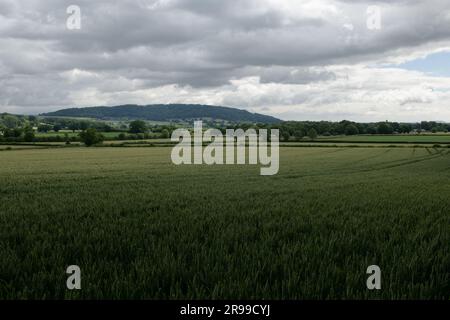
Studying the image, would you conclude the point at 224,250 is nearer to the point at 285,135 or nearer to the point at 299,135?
the point at 285,135

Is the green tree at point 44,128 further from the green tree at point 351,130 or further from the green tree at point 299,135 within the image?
the green tree at point 351,130

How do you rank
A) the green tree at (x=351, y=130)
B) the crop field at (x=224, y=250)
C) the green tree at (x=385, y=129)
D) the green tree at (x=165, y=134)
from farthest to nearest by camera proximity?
the green tree at (x=385, y=129)
the green tree at (x=351, y=130)
the green tree at (x=165, y=134)
the crop field at (x=224, y=250)

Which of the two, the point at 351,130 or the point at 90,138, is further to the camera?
the point at 351,130

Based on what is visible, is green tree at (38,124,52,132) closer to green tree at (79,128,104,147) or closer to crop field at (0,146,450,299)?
green tree at (79,128,104,147)

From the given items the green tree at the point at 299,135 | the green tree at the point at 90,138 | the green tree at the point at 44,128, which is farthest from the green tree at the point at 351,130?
the green tree at the point at 44,128

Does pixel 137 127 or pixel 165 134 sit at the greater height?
pixel 137 127

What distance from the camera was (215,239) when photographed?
775 cm

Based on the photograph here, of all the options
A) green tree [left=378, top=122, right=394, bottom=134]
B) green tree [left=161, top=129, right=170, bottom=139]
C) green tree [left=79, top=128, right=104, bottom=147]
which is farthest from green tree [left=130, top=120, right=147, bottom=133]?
green tree [left=378, top=122, right=394, bottom=134]

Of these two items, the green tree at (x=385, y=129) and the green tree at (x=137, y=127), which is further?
the green tree at (x=385, y=129)

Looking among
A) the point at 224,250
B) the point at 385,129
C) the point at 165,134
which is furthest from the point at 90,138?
the point at 385,129

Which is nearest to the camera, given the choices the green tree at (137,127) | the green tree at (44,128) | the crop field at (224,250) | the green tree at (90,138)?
the crop field at (224,250)

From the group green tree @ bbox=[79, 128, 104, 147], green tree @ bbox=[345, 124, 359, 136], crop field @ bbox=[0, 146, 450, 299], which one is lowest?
crop field @ bbox=[0, 146, 450, 299]

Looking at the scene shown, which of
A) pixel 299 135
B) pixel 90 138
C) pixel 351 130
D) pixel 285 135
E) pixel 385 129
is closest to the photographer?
pixel 90 138
